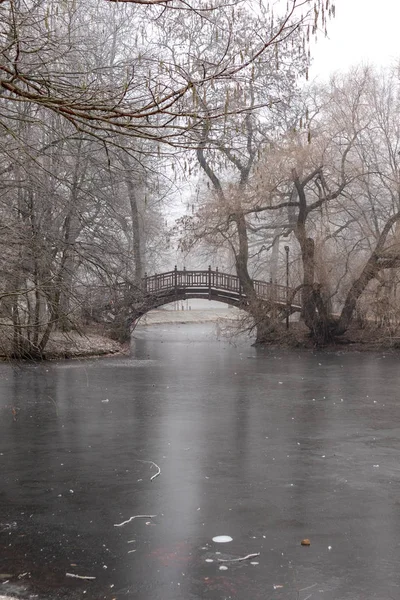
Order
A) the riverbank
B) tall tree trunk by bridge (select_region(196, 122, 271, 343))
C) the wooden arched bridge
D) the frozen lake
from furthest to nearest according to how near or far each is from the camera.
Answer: the wooden arched bridge → tall tree trunk by bridge (select_region(196, 122, 271, 343)) → the riverbank → the frozen lake

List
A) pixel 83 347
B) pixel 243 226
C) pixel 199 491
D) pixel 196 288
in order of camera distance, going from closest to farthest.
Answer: pixel 199 491
pixel 83 347
pixel 243 226
pixel 196 288

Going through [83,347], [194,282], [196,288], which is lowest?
[83,347]

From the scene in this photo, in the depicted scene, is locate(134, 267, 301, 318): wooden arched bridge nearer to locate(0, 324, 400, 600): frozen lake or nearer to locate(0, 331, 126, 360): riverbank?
locate(0, 331, 126, 360): riverbank

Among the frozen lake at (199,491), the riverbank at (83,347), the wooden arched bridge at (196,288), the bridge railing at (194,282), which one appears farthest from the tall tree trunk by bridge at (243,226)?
the frozen lake at (199,491)

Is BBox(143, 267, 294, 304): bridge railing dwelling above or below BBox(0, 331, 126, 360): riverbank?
above

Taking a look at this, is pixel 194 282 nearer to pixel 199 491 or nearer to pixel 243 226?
pixel 243 226

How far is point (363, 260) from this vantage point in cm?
2908

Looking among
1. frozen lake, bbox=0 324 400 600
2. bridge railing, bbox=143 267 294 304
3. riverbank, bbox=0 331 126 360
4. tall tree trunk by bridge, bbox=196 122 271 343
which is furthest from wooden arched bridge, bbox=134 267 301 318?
frozen lake, bbox=0 324 400 600

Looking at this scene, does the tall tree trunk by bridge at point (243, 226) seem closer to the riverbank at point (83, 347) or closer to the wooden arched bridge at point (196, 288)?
the wooden arched bridge at point (196, 288)

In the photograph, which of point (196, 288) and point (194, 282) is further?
point (194, 282)

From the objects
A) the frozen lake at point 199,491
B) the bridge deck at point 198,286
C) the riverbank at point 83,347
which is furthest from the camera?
the bridge deck at point 198,286

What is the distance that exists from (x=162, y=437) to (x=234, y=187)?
1732 cm

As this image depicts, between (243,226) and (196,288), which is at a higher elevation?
(243,226)

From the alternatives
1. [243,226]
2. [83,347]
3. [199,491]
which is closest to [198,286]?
[243,226]
